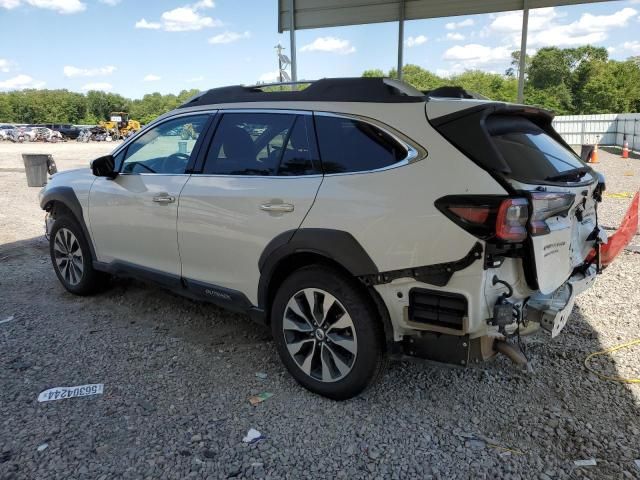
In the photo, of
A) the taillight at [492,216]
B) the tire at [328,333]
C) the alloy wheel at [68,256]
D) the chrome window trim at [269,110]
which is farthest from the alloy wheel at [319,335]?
the alloy wheel at [68,256]

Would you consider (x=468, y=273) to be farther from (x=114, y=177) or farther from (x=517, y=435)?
(x=114, y=177)

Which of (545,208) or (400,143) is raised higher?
(400,143)

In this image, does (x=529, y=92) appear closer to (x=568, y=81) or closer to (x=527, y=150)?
(x=568, y=81)

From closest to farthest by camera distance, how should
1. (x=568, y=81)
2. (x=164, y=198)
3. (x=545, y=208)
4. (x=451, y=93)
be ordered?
(x=545, y=208) → (x=451, y=93) → (x=164, y=198) → (x=568, y=81)

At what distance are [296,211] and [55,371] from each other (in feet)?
6.94

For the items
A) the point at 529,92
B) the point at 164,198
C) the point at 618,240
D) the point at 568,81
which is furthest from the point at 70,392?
the point at 568,81

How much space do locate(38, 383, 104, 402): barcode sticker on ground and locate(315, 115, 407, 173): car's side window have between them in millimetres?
2075

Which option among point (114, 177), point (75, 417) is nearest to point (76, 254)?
point (114, 177)

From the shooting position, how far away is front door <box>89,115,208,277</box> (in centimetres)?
392

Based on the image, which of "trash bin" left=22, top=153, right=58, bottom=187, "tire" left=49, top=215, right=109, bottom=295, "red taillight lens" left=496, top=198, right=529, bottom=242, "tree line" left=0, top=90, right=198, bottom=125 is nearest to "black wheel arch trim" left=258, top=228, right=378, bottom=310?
"red taillight lens" left=496, top=198, right=529, bottom=242

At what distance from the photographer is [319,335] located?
317cm

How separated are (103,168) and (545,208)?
11.4ft

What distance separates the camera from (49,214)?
17.9 ft

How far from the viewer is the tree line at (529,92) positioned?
6412 cm
